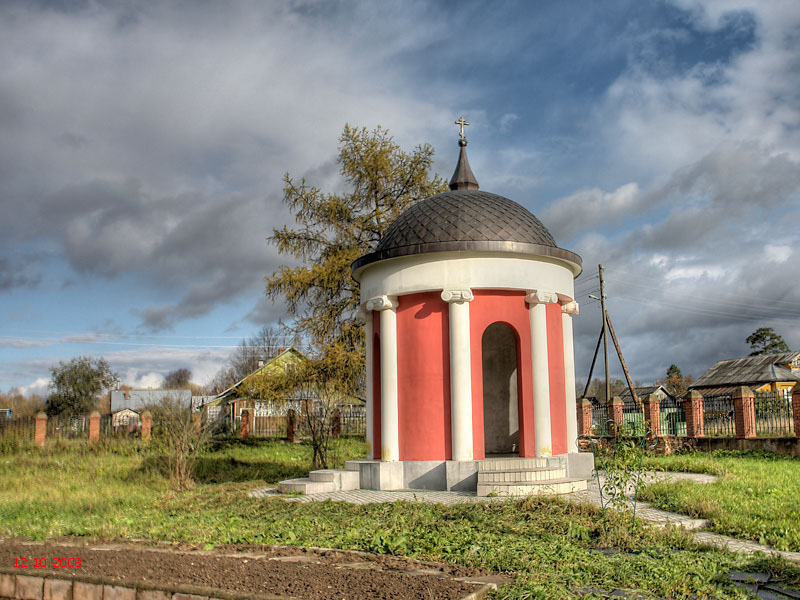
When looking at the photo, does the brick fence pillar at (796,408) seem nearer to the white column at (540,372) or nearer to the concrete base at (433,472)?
the concrete base at (433,472)

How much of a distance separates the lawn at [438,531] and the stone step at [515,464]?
2.34m

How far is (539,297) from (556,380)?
5.77 feet

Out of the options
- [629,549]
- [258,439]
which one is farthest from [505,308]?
[258,439]

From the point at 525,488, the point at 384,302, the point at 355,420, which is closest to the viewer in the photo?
the point at 525,488

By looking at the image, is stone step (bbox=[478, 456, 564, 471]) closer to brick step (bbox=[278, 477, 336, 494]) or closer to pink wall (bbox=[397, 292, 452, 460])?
pink wall (bbox=[397, 292, 452, 460])

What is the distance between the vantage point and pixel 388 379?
13227 mm

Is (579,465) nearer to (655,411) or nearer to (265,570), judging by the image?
(265,570)

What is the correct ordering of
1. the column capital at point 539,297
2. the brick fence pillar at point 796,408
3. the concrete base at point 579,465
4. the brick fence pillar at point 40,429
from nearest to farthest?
the column capital at point 539,297 < the concrete base at point 579,465 < the brick fence pillar at point 796,408 < the brick fence pillar at point 40,429

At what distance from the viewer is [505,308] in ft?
43.3

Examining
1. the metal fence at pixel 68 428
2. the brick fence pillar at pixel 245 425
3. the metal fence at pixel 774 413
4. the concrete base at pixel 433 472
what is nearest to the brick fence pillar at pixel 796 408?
the metal fence at pixel 774 413

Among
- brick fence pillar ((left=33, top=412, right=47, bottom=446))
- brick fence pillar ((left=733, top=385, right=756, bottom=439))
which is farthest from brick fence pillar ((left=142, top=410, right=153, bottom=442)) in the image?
brick fence pillar ((left=733, top=385, right=756, bottom=439))

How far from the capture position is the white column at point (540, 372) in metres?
12.9

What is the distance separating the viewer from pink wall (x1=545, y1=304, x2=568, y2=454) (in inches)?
531

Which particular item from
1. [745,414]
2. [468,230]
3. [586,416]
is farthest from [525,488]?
[586,416]
